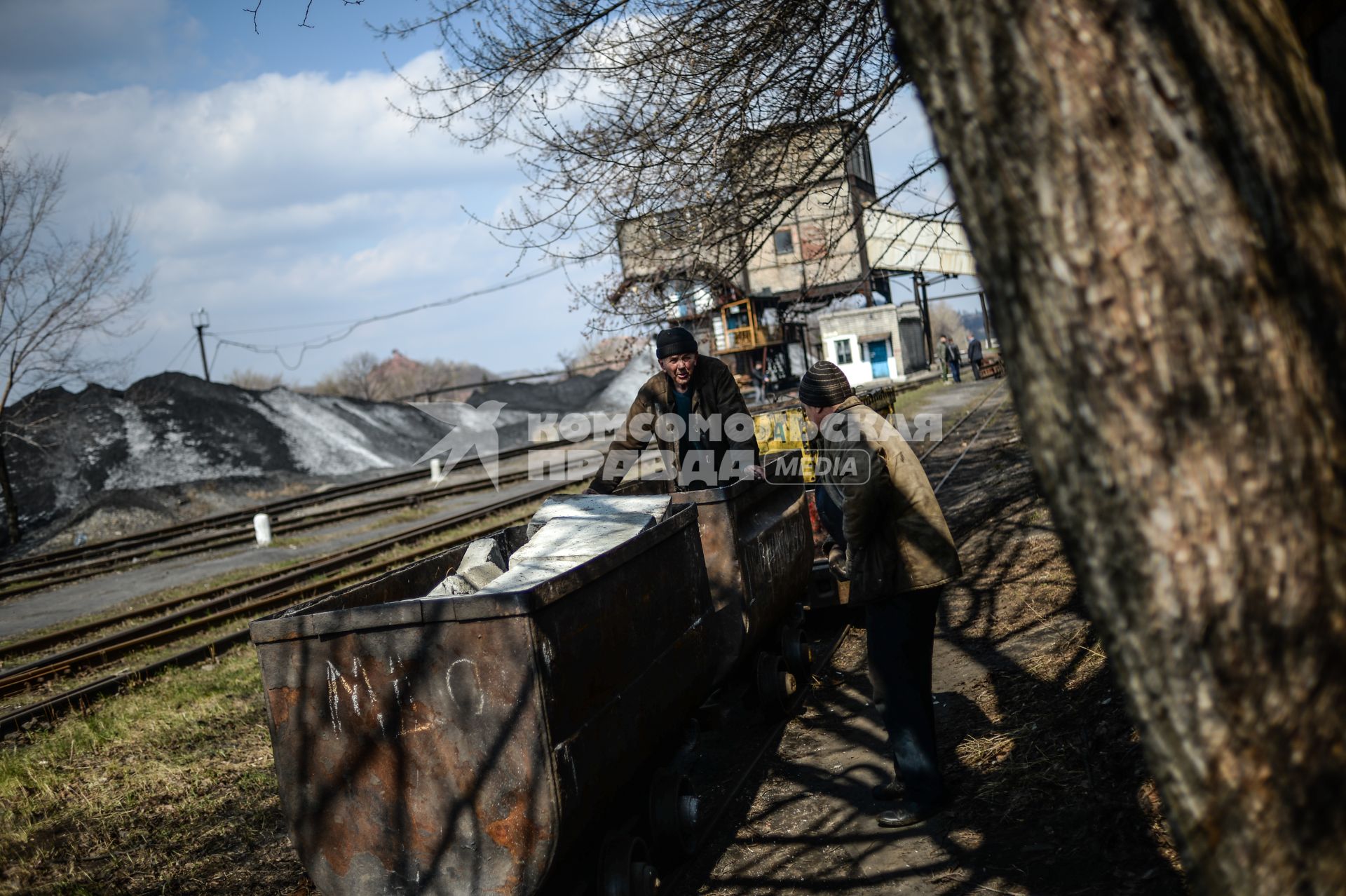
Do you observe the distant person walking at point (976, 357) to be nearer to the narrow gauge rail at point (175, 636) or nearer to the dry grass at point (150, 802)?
the narrow gauge rail at point (175, 636)

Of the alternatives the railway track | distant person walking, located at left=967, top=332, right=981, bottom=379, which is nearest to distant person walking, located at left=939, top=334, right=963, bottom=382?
distant person walking, located at left=967, top=332, right=981, bottom=379

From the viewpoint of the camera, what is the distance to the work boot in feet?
15.3

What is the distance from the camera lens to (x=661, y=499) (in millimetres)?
5746

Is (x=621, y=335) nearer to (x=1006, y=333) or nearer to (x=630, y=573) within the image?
(x=630, y=573)

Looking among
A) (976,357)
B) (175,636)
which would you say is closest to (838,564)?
(175,636)

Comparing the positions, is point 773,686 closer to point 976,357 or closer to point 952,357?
point 976,357

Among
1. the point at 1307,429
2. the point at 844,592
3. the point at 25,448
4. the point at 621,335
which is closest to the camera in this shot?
the point at 1307,429

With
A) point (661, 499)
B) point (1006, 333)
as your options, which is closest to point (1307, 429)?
point (1006, 333)

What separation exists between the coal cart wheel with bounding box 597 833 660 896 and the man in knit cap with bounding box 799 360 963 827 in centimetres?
122

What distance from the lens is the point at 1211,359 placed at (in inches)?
62.1

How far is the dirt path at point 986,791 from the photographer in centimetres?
404

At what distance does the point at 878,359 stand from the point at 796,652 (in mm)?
44619

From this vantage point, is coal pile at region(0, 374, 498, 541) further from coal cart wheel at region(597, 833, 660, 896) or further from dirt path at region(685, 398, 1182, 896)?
coal cart wheel at region(597, 833, 660, 896)

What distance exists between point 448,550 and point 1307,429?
4.61 meters
